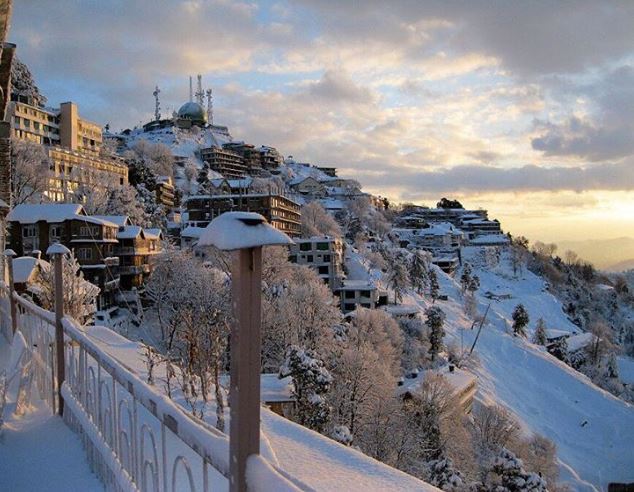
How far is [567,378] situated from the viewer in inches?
1783

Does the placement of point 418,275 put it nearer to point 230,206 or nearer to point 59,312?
point 230,206

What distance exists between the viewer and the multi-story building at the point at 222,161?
90062 mm

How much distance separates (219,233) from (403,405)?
1065 inches

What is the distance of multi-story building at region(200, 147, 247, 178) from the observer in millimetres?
90062

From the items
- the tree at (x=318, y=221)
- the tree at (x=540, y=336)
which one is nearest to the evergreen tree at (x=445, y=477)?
the tree at (x=540, y=336)

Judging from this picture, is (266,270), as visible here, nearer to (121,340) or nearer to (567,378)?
(121,340)

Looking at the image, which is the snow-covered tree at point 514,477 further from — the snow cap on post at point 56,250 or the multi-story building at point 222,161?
the multi-story building at point 222,161

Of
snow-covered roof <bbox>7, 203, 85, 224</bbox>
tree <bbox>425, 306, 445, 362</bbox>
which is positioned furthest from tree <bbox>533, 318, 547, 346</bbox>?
snow-covered roof <bbox>7, 203, 85, 224</bbox>

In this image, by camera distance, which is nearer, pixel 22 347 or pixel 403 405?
pixel 22 347

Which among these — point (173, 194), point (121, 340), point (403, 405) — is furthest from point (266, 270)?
point (173, 194)

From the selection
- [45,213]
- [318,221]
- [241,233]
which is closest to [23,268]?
[45,213]

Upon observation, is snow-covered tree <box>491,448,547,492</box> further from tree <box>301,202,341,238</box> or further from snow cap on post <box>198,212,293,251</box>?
tree <box>301,202,341,238</box>

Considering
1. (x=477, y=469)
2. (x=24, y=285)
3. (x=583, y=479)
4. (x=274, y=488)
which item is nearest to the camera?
(x=274, y=488)

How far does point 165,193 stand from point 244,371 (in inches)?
2472
